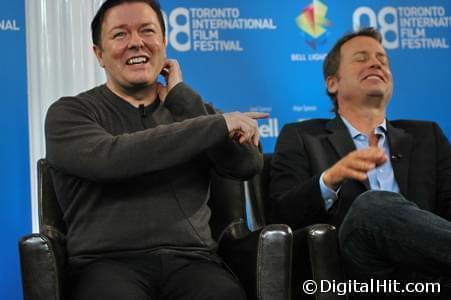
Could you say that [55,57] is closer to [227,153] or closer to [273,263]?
[227,153]

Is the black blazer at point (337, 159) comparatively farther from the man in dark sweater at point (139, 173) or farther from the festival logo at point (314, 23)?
the festival logo at point (314, 23)

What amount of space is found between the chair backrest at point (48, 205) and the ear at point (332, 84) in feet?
4.32

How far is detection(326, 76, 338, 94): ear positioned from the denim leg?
102 centimetres

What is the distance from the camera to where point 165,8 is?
4.43 meters

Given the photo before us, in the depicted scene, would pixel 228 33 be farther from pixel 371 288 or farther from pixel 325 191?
pixel 371 288

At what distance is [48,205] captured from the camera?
2.71m

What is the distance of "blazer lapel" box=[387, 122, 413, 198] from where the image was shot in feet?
9.87

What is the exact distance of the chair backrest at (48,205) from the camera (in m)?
2.68

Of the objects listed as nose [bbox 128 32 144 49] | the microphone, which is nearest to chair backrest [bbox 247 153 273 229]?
the microphone

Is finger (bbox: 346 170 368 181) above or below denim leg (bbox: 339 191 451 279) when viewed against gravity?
above

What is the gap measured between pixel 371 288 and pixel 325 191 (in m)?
0.43

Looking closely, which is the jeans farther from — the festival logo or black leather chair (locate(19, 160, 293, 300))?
the festival logo

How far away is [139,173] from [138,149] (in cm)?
8

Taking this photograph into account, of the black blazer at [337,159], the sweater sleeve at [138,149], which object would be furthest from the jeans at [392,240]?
the sweater sleeve at [138,149]
